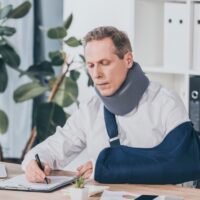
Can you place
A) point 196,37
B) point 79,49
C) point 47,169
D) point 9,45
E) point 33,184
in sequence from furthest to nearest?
point 79,49
point 9,45
point 196,37
point 47,169
point 33,184

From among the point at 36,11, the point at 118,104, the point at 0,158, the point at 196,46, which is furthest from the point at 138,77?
the point at 36,11

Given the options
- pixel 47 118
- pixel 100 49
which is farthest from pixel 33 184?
pixel 47 118

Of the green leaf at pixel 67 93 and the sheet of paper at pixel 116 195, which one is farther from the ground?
the green leaf at pixel 67 93

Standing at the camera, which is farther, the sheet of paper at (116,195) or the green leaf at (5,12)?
the green leaf at (5,12)

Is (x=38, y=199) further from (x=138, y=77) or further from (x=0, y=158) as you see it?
(x=0, y=158)

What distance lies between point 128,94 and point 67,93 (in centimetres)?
146

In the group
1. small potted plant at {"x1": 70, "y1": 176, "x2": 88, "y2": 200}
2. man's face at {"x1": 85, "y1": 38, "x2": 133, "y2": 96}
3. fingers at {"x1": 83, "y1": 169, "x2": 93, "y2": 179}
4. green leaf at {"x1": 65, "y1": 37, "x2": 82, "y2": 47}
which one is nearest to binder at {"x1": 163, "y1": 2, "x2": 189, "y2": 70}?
green leaf at {"x1": 65, "y1": 37, "x2": 82, "y2": 47}

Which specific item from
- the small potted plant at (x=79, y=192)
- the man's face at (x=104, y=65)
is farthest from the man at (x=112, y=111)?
the small potted plant at (x=79, y=192)

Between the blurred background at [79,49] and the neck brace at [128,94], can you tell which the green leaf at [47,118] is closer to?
the blurred background at [79,49]

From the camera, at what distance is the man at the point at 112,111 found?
2549 mm

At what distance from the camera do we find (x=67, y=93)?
4.04 metres

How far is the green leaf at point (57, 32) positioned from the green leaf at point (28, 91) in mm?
332

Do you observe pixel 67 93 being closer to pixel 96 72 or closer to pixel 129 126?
pixel 129 126

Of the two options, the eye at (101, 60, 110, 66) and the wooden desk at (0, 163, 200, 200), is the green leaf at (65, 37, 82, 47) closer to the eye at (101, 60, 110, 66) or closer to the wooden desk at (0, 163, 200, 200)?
the eye at (101, 60, 110, 66)
